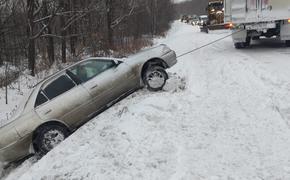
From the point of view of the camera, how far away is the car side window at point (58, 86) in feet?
26.4

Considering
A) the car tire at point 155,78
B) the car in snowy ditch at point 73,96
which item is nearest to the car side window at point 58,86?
the car in snowy ditch at point 73,96

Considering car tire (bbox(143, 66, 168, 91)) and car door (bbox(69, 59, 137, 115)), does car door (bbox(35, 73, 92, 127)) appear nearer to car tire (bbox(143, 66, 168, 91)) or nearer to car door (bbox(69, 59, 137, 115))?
car door (bbox(69, 59, 137, 115))

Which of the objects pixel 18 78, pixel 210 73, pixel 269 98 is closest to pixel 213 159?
pixel 269 98

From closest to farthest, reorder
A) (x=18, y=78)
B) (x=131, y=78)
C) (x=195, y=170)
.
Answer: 1. (x=195, y=170)
2. (x=131, y=78)
3. (x=18, y=78)

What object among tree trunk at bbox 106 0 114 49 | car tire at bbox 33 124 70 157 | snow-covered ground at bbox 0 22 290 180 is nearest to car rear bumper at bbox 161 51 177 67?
snow-covered ground at bbox 0 22 290 180

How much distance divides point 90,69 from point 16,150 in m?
2.50

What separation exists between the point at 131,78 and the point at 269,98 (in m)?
3.22

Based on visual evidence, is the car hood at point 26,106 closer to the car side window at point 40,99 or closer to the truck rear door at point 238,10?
the car side window at point 40,99

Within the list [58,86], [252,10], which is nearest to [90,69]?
[58,86]

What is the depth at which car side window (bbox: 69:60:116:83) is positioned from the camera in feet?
28.2

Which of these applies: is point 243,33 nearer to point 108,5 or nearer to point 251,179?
point 108,5

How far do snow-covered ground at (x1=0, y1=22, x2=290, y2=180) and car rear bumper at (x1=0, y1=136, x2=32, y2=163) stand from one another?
217mm

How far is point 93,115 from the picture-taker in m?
8.37

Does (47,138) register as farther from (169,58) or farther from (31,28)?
(31,28)
